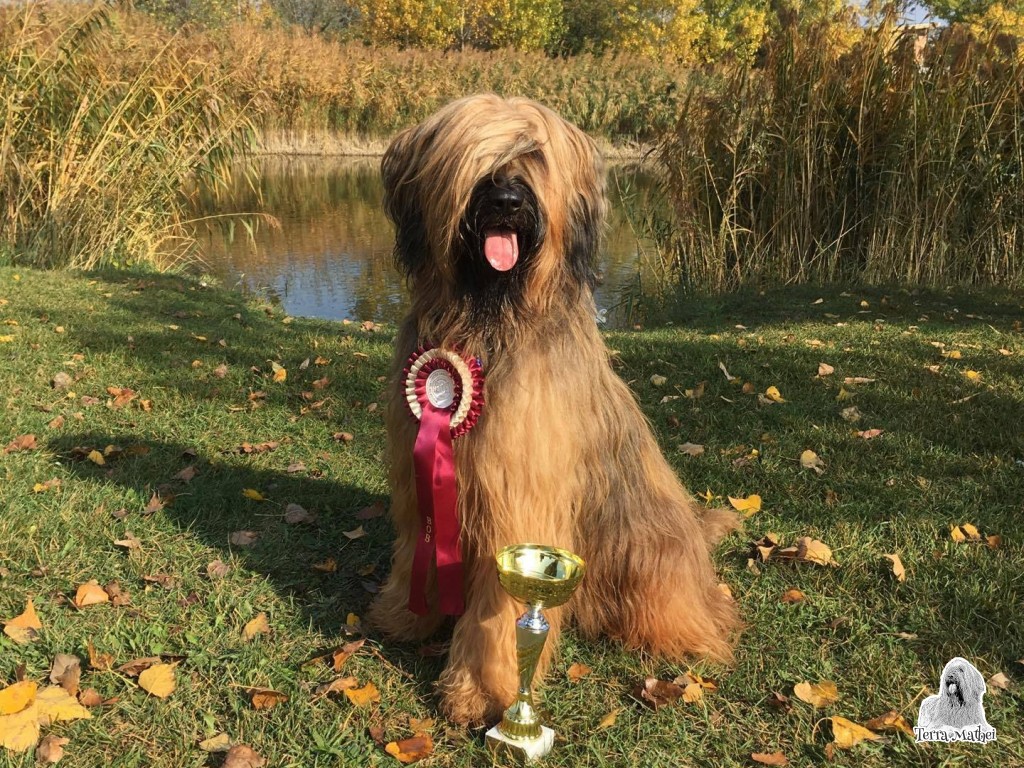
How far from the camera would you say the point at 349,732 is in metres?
2.64

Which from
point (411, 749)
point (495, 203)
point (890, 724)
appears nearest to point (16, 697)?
point (411, 749)

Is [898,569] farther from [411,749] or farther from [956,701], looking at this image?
[411,749]

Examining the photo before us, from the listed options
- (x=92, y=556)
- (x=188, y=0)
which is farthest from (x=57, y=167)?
(x=188, y=0)

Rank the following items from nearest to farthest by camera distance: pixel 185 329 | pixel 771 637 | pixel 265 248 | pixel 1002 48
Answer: pixel 771 637, pixel 185 329, pixel 1002 48, pixel 265 248

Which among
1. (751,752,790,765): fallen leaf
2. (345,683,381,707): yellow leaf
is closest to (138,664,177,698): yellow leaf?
(345,683,381,707): yellow leaf

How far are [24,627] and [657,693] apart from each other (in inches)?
89.0

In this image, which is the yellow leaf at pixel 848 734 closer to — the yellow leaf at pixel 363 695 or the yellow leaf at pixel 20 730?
the yellow leaf at pixel 363 695

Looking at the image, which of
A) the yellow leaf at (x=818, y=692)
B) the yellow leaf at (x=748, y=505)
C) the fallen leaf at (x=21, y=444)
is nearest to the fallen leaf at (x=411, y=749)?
the yellow leaf at (x=818, y=692)

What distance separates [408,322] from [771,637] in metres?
1.80

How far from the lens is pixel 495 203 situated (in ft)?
7.88

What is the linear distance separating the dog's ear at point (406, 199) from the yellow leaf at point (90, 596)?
178cm

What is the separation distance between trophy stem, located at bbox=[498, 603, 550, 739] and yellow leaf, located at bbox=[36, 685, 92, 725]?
1324 millimetres

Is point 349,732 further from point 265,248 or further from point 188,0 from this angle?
point 188,0

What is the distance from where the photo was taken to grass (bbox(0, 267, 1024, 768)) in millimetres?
2674
